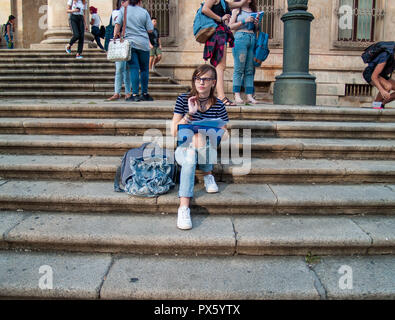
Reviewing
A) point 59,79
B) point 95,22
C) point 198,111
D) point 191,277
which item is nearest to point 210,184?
point 198,111

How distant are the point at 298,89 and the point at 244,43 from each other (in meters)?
1.37

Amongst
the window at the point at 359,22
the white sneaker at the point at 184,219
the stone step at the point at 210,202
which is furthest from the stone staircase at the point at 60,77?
the window at the point at 359,22

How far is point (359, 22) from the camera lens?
1068 centimetres

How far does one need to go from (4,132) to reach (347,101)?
9.45 m

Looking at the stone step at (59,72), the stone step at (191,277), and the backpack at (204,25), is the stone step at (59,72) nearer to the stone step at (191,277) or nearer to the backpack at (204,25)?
the backpack at (204,25)

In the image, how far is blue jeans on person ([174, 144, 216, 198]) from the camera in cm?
298

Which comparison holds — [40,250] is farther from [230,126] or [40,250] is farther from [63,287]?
[230,126]

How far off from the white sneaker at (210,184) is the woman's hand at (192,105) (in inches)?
25.4

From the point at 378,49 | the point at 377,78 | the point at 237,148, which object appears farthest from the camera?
the point at 377,78

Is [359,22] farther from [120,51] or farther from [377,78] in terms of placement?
[120,51]

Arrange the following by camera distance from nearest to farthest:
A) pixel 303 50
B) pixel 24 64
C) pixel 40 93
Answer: pixel 303 50 < pixel 40 93 < pixel 24 64

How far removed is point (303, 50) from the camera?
634cm

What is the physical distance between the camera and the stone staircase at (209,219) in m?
2.35

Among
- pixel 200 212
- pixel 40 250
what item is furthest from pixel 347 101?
pixel 40 250
